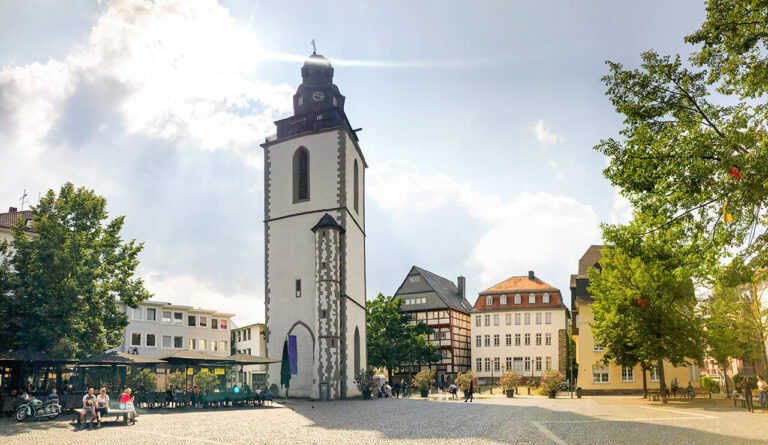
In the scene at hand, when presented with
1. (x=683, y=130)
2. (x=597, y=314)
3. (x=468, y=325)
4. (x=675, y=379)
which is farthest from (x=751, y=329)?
(x=468, y=325)

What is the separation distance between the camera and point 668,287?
35.4 meters

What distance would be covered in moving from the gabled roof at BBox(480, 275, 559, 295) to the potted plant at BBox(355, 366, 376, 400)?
1734 inches

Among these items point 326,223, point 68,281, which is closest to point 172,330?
point 326,223

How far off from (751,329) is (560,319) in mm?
42864

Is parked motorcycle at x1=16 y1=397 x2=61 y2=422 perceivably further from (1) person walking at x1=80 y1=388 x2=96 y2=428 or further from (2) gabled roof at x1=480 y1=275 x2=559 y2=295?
(2) gabled roof at x1=480 y1=275 x2=559 y2=295

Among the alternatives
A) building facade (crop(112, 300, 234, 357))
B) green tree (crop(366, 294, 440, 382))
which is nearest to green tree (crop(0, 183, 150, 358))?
green tree (crop(366, 294, 440, 382))

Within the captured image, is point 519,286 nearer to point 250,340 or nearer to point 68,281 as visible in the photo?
point 250,340

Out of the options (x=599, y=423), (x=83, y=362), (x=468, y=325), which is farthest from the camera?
(x=468, y=325)

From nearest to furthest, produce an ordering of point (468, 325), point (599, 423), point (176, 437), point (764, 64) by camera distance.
A: point (764, 64)
point (176, 437)
point (599, 423)
point (468, 325)

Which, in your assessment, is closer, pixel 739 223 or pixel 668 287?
pixel 739 223

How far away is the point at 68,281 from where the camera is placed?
2825 centimetres

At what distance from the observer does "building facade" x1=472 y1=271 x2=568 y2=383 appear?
78.9 metres

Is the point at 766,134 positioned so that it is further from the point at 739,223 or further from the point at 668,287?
the point at 668,287

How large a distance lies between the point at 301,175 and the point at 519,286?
4650cm
